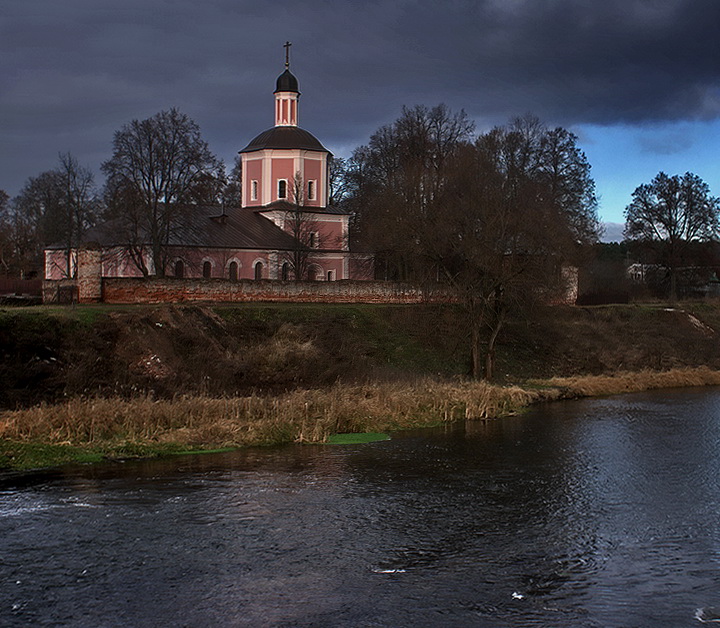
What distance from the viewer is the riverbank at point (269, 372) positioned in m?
18.9

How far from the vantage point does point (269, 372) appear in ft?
87.2

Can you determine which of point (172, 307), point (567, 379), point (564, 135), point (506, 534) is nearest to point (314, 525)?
point (506, 534)

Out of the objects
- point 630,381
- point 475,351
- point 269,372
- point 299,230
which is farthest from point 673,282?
point 269,372

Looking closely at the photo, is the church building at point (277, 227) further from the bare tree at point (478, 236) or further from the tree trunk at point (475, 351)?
the tree trunk at point (475, 351)

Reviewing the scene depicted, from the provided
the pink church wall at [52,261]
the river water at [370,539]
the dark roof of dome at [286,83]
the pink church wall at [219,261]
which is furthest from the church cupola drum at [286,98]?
the river water at [370,539]

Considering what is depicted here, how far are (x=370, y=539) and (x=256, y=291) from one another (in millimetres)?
25258

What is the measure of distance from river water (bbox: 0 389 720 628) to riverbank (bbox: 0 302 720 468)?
1.61 m

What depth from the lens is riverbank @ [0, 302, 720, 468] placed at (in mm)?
18859

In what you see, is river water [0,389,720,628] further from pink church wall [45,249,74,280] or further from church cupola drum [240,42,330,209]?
church cupola drum [240,42,330,209]

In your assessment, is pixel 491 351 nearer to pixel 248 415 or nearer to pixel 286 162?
pixel 248 415

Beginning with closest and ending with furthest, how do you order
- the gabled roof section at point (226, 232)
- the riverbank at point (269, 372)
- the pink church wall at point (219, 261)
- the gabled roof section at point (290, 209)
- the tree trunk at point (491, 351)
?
the riverbank at point (269, 372) → the tree trunk at point (491, 351) → the pink church wall at point (219, 261) → the gabled roof section at point (226, 232) → the gabled roof section at point (290, 209)

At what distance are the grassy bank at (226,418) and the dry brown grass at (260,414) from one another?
0.02 m

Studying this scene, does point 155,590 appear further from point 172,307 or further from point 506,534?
point 172,307

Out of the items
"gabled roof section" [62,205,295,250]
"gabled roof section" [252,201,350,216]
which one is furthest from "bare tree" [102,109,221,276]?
"gabled roof section" [252,201,350,216]
